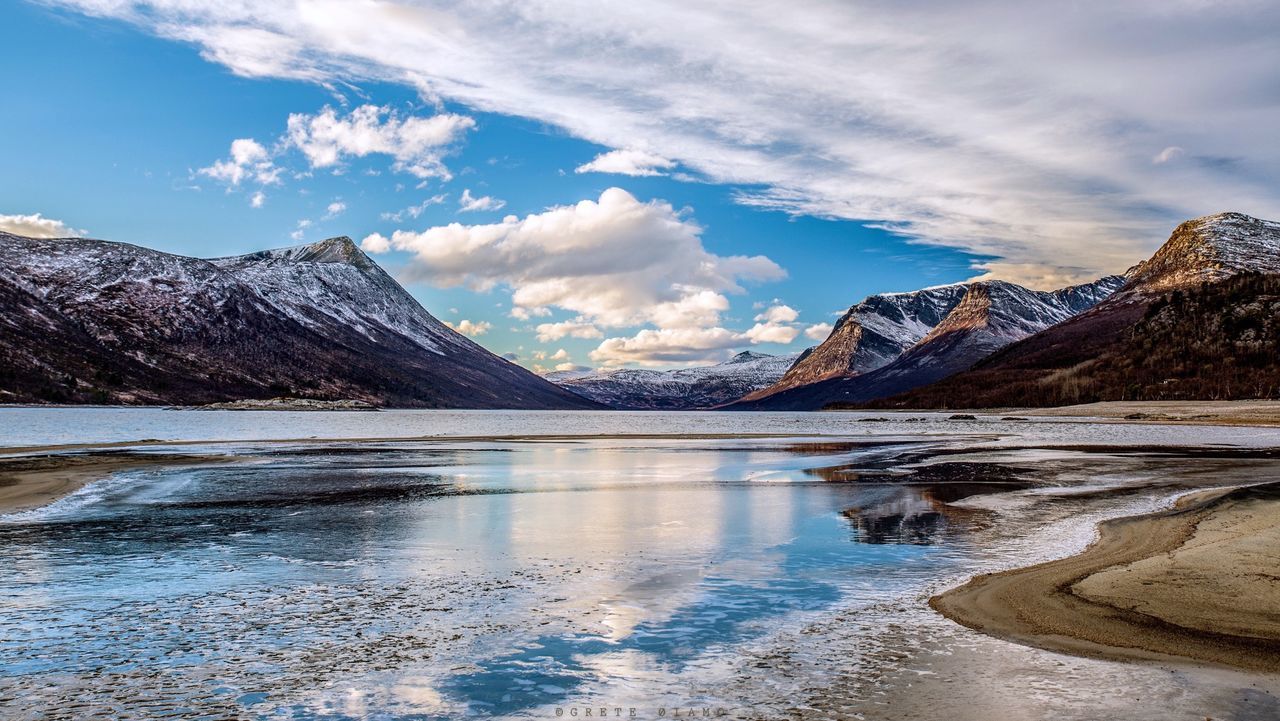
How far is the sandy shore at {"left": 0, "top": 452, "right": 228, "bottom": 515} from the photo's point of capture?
A: 3440 centimetres

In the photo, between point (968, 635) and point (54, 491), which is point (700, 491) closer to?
point (968, 635)

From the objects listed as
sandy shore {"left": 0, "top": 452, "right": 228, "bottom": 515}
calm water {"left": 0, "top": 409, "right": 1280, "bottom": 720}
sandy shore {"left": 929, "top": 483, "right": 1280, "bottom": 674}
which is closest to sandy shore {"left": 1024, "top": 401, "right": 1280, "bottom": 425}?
calm water {"left": 0, "top": 409, "right": 1280, "bottom": 720}

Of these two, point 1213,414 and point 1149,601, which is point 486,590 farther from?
point 1213,414

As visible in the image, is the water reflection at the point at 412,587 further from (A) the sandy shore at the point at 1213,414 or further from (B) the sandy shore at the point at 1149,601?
(A) the sandy shore at the point at 1213,414

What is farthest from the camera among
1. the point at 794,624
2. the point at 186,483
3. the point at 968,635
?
the point at 186,483

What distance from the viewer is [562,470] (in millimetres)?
52031

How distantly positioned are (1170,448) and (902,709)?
70685 mm

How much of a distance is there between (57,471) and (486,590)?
40.6 meters

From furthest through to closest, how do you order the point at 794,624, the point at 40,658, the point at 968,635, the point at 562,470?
the point at 562,470, the point at 794,624, the point at 968,635, the point at 40,658

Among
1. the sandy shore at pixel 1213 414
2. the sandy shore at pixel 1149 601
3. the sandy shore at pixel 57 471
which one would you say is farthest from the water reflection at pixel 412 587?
the sandy shore at pixel 1213 414

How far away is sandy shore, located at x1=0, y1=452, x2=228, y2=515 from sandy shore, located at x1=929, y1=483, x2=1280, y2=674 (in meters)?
32.3

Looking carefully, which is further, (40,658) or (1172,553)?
(1172,553)

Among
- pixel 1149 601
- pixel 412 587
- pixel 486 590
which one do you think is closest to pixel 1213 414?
pixel 1149 601

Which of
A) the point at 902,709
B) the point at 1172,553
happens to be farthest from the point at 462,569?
the point at 1172,553
